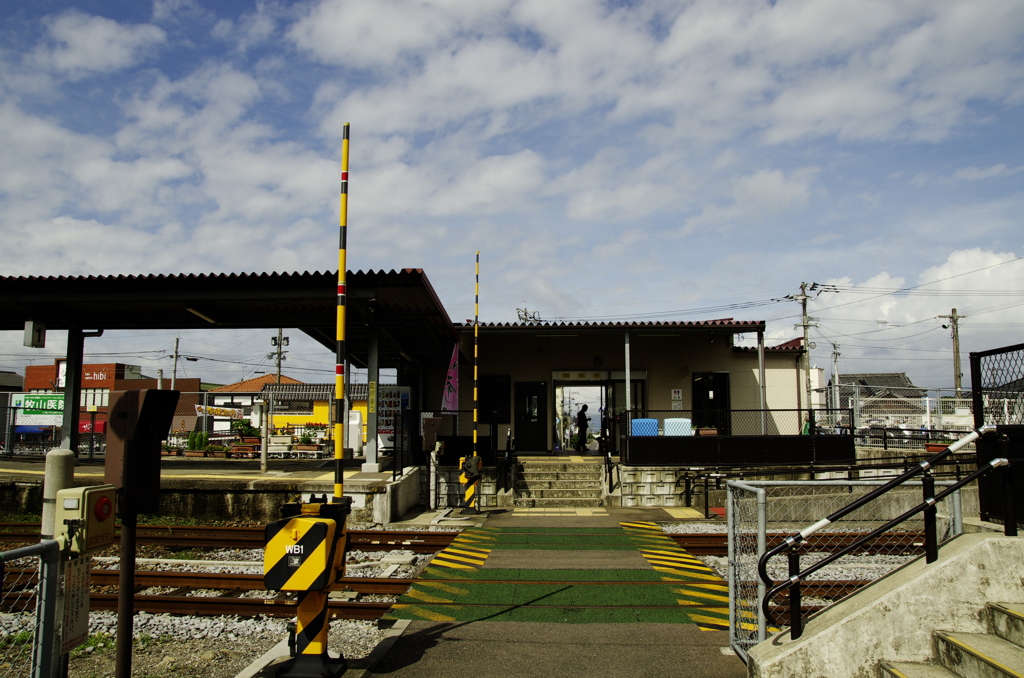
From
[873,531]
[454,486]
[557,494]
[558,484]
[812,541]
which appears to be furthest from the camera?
[558,484]

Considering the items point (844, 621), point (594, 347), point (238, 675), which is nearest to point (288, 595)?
point (238, 675)

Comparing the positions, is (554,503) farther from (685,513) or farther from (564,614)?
(564,614)

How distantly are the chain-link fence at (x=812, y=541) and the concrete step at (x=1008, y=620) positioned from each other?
729 millimetres

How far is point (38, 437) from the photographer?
25.3 meters

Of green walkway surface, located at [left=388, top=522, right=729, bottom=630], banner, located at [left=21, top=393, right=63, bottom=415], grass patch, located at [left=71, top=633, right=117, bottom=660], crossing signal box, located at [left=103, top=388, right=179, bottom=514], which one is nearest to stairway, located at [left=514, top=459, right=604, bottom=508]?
green walkway surface, located at [left=388, top=522, right=729, bottom=630]

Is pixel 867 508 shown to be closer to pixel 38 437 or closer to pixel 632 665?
pixel 632 665

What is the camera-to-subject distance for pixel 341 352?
567 centimetres

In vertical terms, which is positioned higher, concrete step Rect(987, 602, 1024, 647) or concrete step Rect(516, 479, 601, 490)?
concrete step Rect(987, 602, 1024, 647)

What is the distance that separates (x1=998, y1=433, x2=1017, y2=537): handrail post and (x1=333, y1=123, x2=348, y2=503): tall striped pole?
4.75 metres

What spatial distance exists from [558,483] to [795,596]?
1147cm

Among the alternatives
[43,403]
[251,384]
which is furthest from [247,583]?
[251,384]

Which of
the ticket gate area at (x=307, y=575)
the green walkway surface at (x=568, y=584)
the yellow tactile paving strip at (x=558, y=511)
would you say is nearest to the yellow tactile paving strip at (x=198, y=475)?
the yellow tactile paving strip at (x=558, y=511)

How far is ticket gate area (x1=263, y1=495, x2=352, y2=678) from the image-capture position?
15.4 ft

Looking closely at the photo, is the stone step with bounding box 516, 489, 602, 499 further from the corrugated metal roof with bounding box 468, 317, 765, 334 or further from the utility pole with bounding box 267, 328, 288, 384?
the utility pole with bounding box 267, 328, 288, 384
